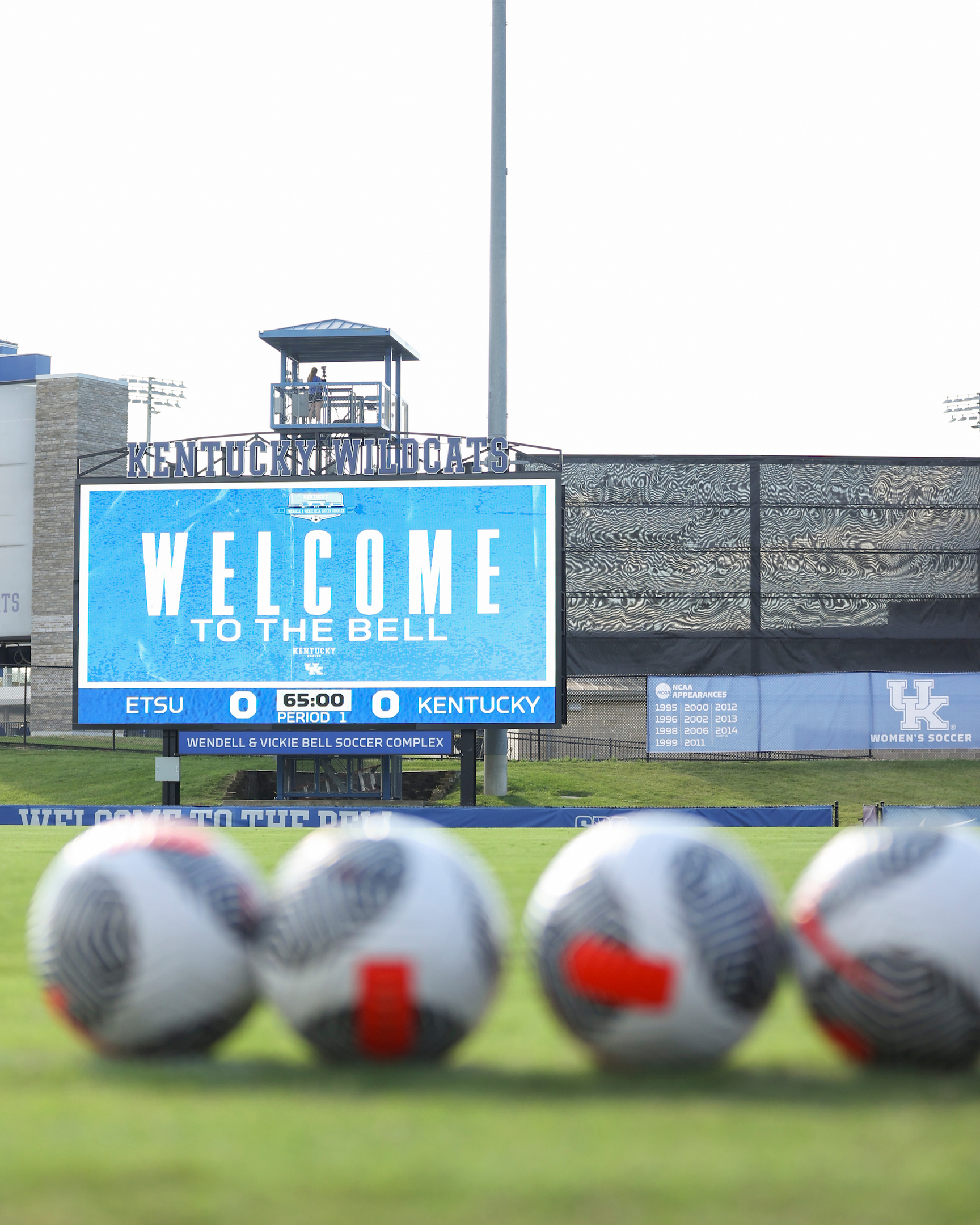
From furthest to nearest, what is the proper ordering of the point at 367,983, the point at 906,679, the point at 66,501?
1. the point at 66,501
2. the point at 906,679
3. the point at 367,983

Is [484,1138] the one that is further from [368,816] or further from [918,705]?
[918,705]

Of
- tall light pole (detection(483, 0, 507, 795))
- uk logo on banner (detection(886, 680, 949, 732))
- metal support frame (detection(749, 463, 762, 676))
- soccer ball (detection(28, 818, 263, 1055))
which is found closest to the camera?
soccer ball (detection(28, 818, 263, 1055))

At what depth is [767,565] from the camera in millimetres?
45656

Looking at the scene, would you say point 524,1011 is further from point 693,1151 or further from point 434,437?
point 434,437

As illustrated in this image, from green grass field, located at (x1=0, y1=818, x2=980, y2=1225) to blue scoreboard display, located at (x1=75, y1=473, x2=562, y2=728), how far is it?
22.3 m

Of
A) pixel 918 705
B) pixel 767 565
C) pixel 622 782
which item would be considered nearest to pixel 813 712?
pixel 918 705

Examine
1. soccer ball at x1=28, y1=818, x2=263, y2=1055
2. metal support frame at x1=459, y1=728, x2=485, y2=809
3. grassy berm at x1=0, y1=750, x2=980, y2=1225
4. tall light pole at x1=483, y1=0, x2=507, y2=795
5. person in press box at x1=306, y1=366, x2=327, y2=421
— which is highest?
tall light pole at x1=483, y1=0, x2=507, y2=795

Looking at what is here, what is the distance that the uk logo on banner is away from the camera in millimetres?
37750

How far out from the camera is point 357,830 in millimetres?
5594

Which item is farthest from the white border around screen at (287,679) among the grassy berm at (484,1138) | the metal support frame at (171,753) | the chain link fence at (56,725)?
the grassy berm at (484,1138)

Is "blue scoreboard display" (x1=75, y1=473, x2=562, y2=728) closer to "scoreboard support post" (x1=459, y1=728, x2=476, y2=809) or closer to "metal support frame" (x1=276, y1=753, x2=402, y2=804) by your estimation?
"scoreboard support post" (x1=459, y1=728, x2=476, y2=809)

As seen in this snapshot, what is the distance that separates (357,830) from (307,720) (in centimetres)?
2363

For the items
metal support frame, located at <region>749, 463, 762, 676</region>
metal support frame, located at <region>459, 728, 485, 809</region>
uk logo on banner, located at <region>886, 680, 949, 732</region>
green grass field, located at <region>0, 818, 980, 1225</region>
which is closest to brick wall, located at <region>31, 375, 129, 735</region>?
metal support frame, located at <region>459, 728, 485, 809</region>

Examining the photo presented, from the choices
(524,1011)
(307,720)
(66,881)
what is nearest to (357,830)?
(66,881)
